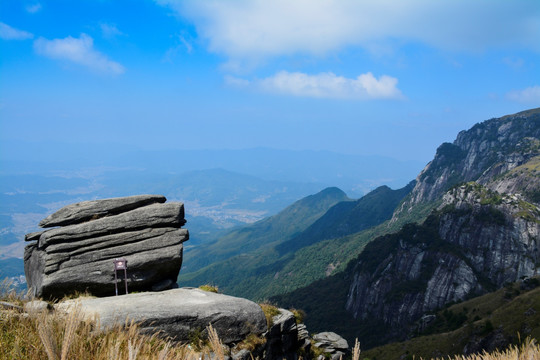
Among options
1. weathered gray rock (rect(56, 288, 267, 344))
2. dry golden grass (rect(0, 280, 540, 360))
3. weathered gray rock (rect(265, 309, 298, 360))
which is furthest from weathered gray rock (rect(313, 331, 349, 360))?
dry golden grass (rect(0, 280, 540, 360))

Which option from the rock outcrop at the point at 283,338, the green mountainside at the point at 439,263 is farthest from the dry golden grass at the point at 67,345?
the green mountainside at the point at 439,263

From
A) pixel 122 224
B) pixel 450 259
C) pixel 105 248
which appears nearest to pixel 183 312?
pixel 105 248

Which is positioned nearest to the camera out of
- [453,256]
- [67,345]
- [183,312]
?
[67,345]

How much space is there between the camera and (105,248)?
22.0 m

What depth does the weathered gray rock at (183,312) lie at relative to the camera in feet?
52.3

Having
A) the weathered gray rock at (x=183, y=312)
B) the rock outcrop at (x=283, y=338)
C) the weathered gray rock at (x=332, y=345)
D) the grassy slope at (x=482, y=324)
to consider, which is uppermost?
the weathered gray rock at (x=183, y=312)

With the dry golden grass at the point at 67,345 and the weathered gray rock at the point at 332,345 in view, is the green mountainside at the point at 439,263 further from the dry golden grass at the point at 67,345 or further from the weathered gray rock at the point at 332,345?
the dry golden grass at the point at 67,345

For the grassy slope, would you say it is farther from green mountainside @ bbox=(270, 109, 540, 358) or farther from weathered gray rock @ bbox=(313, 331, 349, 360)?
weathered gray rock @ bbox=(313, 331, 349, 360)

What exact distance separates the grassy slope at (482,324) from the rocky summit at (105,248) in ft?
160

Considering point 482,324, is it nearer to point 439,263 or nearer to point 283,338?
point 439,263

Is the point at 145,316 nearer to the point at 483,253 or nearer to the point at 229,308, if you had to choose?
the point at 229,308

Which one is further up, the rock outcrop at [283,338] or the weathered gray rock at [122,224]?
the weathered gray rock at [122,224]

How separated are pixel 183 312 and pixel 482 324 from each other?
66.3 metres

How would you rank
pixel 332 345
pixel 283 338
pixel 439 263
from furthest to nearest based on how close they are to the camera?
pixel 439 263 < pixel 332 345 < pixel 283 338
